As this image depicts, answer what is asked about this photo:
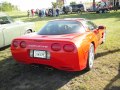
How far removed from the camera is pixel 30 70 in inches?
236

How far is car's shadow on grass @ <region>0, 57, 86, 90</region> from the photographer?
4.97m

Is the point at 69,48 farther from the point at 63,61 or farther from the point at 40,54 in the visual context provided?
the point at 40,54

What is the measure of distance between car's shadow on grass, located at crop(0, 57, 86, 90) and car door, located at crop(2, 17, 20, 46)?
77.9 inches

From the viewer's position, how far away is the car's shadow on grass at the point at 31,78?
Answer: 497 cm

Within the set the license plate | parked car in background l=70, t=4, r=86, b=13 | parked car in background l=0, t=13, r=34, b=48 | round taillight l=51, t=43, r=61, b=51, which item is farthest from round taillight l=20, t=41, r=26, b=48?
parked car in background l=70, t=4, r=86, b=13

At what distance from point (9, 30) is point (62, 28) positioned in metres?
2.93

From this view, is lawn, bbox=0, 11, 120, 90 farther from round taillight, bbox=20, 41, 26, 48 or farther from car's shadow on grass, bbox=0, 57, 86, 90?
round taillight, bbox=20, 41, 26, 48

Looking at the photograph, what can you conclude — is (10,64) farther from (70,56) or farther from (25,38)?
(70,56)

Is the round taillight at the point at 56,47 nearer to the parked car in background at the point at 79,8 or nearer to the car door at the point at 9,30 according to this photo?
the car door at the point at 9,30

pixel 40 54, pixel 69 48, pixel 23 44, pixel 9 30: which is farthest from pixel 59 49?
pixel 9 30

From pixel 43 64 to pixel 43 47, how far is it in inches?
15.6

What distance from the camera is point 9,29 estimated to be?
8297 millimetres

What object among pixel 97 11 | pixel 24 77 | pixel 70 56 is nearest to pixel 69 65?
pixel 70 56

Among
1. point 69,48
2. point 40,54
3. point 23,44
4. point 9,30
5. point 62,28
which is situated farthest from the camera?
point 9,30
